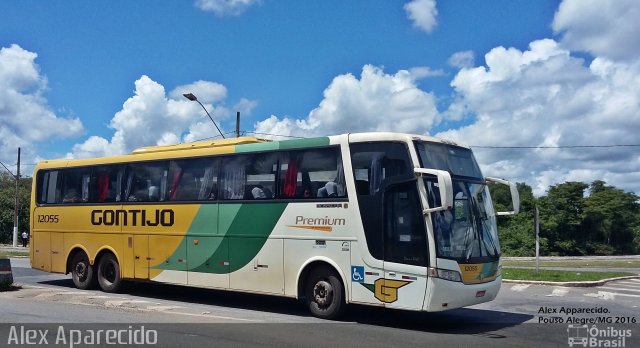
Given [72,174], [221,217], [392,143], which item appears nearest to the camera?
[392,143]

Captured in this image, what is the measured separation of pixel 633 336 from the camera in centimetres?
1023

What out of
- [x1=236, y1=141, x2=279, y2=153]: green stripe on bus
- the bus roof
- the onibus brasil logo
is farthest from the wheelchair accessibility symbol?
the onibus brasil logo

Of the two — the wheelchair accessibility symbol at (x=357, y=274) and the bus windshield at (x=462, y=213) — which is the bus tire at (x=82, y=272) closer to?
the wheelchair accessibility symbol at (x=357, y=274)

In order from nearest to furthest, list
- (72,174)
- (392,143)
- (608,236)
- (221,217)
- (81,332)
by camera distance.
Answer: (81,332)
(392,143)
(221,217)
(72,174)
(608,236)

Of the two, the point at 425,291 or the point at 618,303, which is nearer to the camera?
the point at 425,291

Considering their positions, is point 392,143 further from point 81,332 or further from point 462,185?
point 81,332

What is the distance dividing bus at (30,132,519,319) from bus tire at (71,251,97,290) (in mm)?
36

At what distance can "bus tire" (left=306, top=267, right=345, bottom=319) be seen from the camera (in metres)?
11.4

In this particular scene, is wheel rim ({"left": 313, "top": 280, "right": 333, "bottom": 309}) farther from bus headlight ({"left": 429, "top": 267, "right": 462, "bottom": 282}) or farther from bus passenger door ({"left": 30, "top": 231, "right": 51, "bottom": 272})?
bus passenger door ({"left": 30, "top": 231, "right": 51, "bottom": 272})

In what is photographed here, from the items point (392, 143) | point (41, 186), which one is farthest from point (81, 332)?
point (41, 186)

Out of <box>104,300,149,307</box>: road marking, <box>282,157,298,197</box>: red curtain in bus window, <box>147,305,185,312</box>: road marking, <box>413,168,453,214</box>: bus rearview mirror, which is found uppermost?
<box>282,157,298,197</box>: red curtain in bus window

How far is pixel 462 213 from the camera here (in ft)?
35.4

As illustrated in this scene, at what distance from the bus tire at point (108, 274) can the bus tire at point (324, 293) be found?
6.14m

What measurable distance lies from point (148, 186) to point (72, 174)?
3168mm
